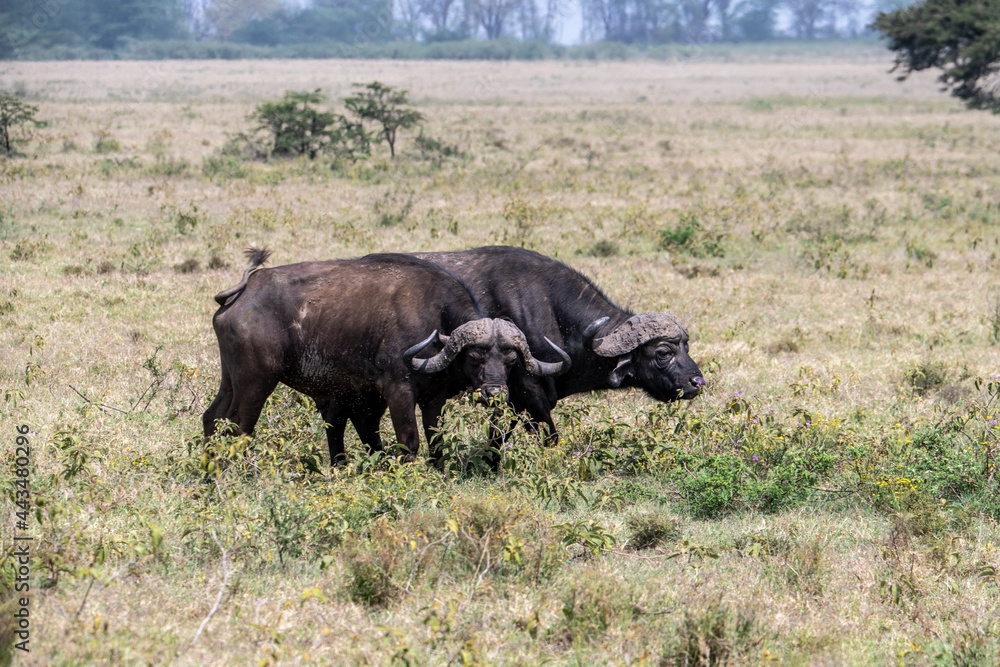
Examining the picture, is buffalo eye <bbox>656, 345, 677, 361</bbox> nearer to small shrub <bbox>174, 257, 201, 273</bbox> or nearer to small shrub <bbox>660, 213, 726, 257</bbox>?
small shrub <bbox>660, 213, 726, 257</bbox>

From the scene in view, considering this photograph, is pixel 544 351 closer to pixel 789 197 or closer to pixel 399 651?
pixel 399 651

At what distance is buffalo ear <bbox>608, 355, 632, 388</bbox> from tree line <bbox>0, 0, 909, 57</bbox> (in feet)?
293

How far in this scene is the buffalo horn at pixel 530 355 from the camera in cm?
643

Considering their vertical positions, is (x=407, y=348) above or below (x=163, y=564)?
above

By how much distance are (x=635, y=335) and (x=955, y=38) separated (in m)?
22.0

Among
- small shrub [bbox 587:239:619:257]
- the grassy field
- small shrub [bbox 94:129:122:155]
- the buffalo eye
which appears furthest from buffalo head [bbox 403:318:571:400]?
small shrub [bbox 94:129:122:155]

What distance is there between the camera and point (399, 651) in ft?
Answer: 13.0

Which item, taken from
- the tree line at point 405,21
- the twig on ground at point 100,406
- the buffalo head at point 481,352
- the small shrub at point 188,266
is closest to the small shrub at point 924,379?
the buffalo head at point 481,352

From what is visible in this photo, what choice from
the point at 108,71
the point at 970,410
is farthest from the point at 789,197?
the point at 108,71

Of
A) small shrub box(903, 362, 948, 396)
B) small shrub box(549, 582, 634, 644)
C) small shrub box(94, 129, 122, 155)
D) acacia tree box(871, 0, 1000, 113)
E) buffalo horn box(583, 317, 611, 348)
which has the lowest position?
small shrub box(903, 362, 948, 396)

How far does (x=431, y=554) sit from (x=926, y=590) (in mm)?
2503

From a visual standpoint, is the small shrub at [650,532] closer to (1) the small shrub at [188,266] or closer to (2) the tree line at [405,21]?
(1) the small shrub at [188,266]

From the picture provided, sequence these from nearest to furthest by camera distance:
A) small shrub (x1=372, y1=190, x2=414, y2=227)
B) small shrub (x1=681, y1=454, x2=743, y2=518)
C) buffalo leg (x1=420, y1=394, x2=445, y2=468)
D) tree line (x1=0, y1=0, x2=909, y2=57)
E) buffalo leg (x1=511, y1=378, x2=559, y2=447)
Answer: small shrub (x1=681, y1=454, x2=743, y2=518), buffalo leg (x1=420, y1=394, x2=445, y2=468), buffalo leg (x1=511, y1=378, x2=559, y2=447), small shrub (x1=372, y1=190, x2=414, y2=227), tree line (x1=0, y1=0, x2=909, y2=57)

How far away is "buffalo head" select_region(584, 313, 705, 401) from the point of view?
7031mm
